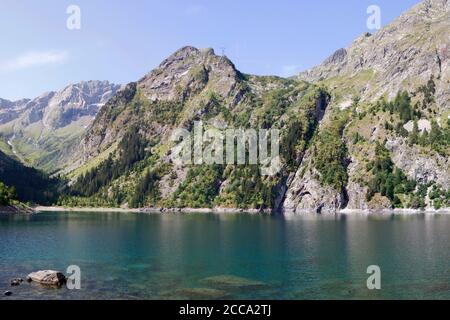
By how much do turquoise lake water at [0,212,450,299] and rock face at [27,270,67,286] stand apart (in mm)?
1976

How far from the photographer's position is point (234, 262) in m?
105

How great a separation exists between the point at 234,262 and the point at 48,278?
41061 millimetres

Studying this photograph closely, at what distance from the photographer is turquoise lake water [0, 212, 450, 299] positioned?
76250mm

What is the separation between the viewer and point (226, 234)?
167125 millimetres
